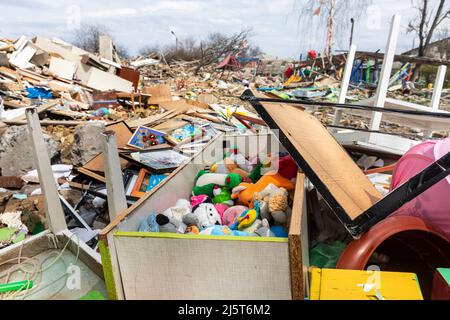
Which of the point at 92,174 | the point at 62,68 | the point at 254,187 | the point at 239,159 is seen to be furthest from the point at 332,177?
the point at 62,68

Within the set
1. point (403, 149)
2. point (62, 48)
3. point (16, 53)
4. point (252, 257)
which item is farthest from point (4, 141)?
point (62, 48)

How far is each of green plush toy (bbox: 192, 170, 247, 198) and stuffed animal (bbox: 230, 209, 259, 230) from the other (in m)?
0.54

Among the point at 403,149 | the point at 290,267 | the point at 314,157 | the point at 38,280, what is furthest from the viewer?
the point at 403,149

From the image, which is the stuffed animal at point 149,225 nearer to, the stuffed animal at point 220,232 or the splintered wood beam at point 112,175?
the splintered wood beam at point 112,175

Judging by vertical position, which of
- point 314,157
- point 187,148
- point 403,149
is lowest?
point 187,148

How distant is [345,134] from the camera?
10.3ft

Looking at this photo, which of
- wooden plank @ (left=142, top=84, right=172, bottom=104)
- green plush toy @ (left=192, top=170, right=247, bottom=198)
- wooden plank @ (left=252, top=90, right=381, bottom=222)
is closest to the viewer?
wooden plank @ (left=252, top=90, right=381, bottom=222)

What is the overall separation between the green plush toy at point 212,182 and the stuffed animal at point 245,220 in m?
Answer: 0.54

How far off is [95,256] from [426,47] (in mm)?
15504

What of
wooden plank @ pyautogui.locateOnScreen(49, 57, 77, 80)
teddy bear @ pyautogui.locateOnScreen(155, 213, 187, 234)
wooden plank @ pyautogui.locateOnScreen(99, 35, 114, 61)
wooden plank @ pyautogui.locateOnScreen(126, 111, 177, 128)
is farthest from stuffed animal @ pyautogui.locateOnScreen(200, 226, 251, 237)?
wooden plank @ pyautogui.locateOnScreen(99, 35, 114, 61)

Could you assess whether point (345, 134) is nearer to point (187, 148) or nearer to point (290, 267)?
point (187, 148)

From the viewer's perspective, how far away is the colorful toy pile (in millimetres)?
1646

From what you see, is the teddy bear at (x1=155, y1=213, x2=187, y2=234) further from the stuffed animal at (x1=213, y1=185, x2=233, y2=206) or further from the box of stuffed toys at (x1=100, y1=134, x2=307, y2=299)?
the stuffed animal at (x1=213, y1=185, x2=233, y2=206)

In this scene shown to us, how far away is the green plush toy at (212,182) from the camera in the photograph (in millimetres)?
2301
